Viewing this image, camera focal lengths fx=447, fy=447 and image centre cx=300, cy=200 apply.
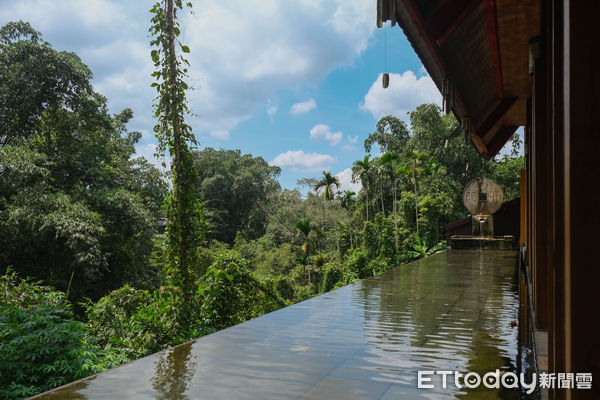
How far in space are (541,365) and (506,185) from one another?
19.1 meters

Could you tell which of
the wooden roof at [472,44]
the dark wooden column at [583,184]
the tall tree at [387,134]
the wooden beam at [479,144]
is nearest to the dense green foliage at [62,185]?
the wooden beam at [479,144]

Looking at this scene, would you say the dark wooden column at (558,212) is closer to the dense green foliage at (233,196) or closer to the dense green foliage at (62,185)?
the dense green foliage at (62,185)

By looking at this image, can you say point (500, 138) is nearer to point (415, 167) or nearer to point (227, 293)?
point (227, 293)

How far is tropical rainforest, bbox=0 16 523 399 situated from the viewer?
227 inches

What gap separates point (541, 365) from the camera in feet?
5.32

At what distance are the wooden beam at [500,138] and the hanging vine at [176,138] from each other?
4.69 meters

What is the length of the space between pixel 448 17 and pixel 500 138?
17.8 feet

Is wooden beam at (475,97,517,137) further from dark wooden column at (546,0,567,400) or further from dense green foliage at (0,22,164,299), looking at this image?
dense green foliage at (0,22,164,299)

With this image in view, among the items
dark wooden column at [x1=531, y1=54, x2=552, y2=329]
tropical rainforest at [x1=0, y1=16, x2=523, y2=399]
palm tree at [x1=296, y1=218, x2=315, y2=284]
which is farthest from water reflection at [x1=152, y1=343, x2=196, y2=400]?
palm tree at [x1=296, y1=218, x2=315, y2=284]

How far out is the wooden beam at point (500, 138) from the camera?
7.09 m

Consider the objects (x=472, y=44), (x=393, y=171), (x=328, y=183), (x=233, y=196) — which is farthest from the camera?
(x=233, y=196)

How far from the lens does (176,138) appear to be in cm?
606

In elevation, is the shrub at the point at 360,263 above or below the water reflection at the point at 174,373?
below

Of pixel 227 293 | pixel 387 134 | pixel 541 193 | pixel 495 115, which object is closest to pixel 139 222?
pixel 227 293
